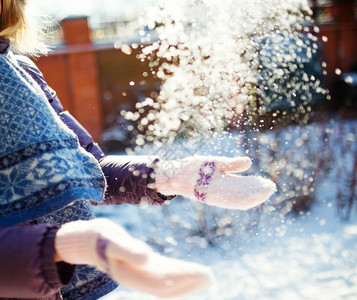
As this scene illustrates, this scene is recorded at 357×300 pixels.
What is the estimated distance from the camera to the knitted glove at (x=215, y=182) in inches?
37.2

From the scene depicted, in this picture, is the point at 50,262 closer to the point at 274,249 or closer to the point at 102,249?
the point at 102,249

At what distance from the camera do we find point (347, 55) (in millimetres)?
9469

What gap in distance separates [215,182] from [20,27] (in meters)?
0.69

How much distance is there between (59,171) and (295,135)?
3362 millimetres

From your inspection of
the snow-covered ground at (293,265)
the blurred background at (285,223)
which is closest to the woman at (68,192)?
the blurred background at (285,223)

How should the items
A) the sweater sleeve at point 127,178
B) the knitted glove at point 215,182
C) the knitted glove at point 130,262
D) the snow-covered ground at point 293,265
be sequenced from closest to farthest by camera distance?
the knitted glove at point 130,262 → the knitted glove at point 215,182 → the sweater sleeve at point 127,178 → the snow-covered ground at point 293,265

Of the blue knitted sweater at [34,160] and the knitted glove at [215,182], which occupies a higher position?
the blue knitted sweater at [34,160]

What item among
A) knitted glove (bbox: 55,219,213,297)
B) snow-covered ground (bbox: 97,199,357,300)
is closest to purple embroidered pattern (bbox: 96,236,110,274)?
knitted glove (bbox: 55,219,213,297)

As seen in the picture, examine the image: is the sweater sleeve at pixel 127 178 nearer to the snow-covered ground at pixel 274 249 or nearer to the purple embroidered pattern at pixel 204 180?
the purple embroidered pattern at pixel 204 180

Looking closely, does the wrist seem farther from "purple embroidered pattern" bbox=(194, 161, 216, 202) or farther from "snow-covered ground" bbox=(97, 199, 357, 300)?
"snow-covered ground" bbox=(97, 199, 357, 300)

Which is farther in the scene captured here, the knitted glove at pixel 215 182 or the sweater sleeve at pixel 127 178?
the sweater sleeve at pixel 127 178

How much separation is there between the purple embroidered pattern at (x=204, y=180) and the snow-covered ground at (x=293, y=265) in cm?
228

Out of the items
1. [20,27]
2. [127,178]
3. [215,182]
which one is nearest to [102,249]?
[215,182]

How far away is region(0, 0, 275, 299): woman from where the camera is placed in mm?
615
